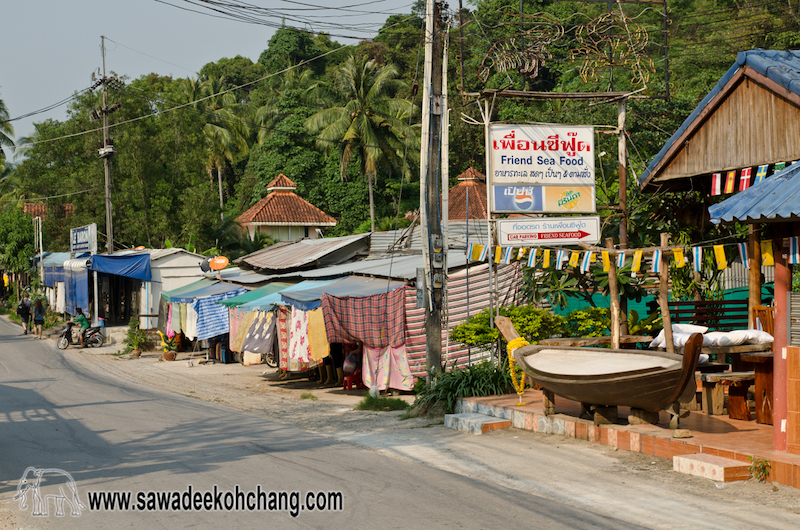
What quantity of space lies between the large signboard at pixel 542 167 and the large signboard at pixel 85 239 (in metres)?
21.1

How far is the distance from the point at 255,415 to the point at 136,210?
2445 cm

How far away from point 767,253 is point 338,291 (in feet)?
30.5

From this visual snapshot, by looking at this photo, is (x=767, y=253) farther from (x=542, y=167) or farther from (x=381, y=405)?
(x=381, y=405)

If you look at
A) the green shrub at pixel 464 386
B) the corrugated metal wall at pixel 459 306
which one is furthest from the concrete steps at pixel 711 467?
the corrugated metal wall at pixel 459 306

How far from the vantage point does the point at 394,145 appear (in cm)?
4216

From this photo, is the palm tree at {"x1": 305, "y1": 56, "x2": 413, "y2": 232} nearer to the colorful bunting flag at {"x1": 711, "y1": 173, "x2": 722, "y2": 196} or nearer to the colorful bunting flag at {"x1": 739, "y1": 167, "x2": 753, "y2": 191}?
the colorful bunting flag at {"x1": 711, "y1": 173, "x2": 722, "y2": 196}

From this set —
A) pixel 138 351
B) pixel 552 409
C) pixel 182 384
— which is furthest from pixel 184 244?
pixel 552 409

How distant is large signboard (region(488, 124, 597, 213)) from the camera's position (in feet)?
40.5

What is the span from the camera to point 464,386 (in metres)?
12.7

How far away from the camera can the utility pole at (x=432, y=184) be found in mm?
13102

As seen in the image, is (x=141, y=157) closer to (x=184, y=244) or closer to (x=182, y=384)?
(x=184, y=244)

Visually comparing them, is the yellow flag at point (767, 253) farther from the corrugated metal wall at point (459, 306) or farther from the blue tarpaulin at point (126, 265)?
the blue tarpaulin at point (126, 265)

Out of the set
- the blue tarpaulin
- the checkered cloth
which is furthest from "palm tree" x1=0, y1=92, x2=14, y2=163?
the checkered cloth

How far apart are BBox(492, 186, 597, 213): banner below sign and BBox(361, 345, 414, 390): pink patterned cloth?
3752 millimetres
